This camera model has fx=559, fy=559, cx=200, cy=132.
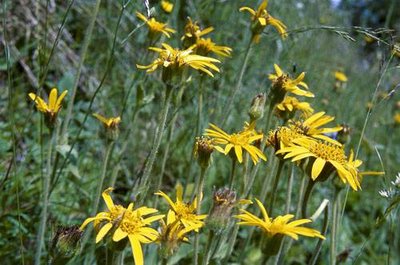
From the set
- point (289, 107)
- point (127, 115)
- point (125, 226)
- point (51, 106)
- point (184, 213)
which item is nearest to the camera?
point (125, 226)

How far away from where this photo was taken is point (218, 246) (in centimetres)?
189

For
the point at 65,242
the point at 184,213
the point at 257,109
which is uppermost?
the point at 257,109

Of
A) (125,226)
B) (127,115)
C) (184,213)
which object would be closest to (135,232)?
(125,226)

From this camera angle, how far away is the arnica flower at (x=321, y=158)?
1.67m

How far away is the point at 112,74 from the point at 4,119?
0.91 metres

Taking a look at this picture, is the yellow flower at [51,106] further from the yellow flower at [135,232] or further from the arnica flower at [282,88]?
the arnica flower at [282,88]

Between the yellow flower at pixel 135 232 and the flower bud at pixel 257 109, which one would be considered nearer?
the yellow flower at pixel 135 232

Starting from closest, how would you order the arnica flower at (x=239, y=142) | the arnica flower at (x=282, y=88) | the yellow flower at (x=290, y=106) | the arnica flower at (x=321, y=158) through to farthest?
the arnica flower at (x=321, y=158) → the arnica flower at (x=239, y=142) → the arnica flower at (x=282, y=88) → the yellow flower at (x=290, y=106)

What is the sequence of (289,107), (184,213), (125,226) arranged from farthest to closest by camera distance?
(289,107) < (184,213) < (125,226)

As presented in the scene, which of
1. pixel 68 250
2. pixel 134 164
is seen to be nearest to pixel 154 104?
pixel 134 164

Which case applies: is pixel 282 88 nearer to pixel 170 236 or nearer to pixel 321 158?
pixel 321 158

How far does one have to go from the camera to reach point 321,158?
1.71 m

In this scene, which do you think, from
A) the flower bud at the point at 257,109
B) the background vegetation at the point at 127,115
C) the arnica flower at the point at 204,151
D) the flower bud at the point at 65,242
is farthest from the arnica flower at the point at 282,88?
the flower bud at the point at 65,242

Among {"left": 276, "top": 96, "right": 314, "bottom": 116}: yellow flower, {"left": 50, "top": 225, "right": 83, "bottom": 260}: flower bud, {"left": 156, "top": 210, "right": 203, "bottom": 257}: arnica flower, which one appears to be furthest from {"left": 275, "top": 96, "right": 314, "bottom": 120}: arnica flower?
{"left": 50, "top": 225, "right": 83, "bottom": 260}: flower bud
